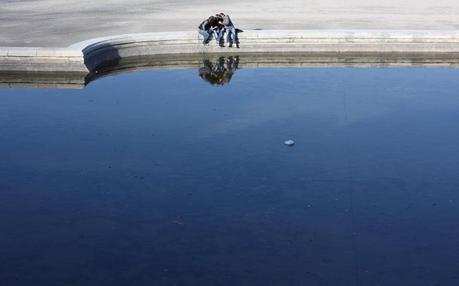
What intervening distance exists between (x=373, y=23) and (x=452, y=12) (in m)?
3.32

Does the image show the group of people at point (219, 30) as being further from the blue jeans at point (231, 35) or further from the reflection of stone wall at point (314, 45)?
the reflection of stone wall at point (314, 45)

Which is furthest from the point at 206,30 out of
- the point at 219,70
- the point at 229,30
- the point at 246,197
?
the point at 246,197

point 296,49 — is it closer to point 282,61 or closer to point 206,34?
point 282,61

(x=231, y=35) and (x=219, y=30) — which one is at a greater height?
(x=219, y=30)

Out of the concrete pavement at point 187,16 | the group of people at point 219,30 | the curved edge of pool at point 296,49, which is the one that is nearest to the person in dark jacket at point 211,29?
the group of people at point 219,30

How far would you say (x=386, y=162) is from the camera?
14.6 m

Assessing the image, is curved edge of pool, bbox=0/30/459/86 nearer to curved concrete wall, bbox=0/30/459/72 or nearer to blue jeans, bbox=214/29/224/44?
curved concrete wall, bbox=0/30/459/72

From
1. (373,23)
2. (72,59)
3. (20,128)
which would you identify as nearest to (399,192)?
(20,128)

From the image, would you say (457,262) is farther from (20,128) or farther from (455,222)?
(20,128)

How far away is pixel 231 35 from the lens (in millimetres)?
21859

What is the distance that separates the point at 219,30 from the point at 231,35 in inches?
14.0

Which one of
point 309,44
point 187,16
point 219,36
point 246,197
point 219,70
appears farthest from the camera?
point 187,16

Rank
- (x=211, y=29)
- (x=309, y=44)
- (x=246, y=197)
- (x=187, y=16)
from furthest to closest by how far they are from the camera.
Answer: (x=187, y=16) → (x=309, y=44) → (x=211, y=29) → (x=246, y=197)

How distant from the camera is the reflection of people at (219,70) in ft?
65.7
